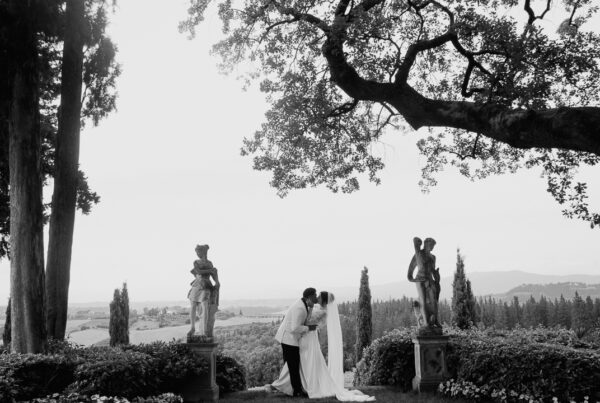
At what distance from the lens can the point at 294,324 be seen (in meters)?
9.23

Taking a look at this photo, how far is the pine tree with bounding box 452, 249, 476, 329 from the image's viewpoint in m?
25.8

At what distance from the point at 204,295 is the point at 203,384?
5.65ft

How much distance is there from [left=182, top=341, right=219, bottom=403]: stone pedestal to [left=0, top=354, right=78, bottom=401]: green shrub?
2123mm

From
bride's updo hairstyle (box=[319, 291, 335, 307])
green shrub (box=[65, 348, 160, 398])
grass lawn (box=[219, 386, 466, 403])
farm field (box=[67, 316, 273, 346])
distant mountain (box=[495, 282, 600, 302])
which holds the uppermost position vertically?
bride's updo hairstyle (box=[319, 291, 335, 307])

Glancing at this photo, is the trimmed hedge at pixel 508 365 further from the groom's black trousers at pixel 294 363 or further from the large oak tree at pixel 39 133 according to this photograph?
the large oak tree at pixel 39 133

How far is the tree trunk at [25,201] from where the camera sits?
9672 millimetres

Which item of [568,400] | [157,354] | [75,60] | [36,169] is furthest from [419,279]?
[75,60]

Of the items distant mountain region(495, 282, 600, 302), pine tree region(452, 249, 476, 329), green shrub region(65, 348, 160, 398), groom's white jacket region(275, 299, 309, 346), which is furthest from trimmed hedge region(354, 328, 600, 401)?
distant mountain region(495, 282, 600, 302)

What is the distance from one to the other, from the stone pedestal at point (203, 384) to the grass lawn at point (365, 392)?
10.4 inches

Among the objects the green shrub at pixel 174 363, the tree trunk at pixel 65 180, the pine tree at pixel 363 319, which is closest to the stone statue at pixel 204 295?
the green shrub at pixel 174 363

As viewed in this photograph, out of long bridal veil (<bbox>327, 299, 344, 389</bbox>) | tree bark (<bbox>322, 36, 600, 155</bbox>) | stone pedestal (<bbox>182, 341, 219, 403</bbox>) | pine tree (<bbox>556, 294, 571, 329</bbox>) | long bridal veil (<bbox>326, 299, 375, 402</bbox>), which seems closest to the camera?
tree bark (<bbox>322, 36, 600, 155</bbox>)

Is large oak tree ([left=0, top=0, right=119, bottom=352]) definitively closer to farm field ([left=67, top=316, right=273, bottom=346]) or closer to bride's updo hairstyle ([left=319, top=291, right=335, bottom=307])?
bride's updo hairstyle ([left=319, top=291, right=335, bottom=307])

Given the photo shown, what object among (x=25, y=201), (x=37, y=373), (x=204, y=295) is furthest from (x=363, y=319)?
(x=37, y=373)

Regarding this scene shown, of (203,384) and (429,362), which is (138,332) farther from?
(429,362)
